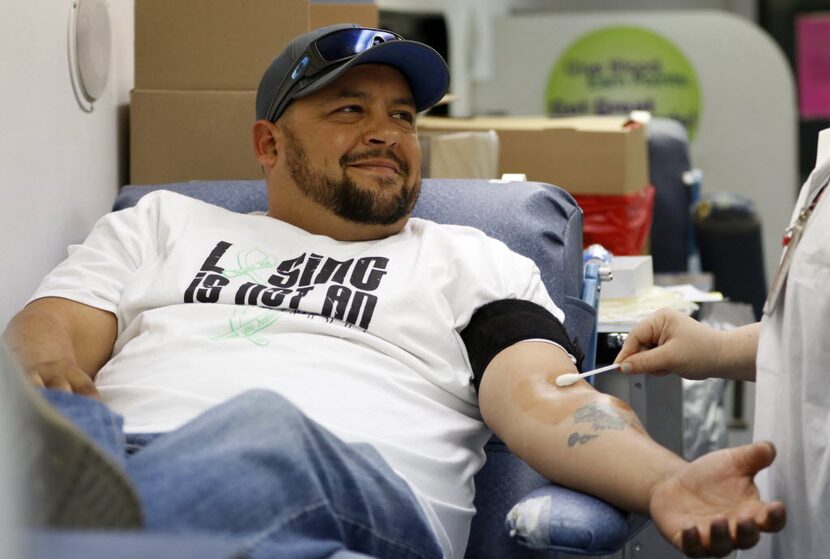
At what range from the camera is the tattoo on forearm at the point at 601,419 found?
1.49m

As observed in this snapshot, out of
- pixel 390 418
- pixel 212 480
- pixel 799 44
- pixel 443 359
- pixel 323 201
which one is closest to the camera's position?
pixel 212 480

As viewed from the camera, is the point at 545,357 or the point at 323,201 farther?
the point at 323,201

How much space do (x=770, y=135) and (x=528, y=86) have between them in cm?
117

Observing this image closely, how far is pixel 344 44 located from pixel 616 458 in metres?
0.85

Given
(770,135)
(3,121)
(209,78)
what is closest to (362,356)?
(3,121)

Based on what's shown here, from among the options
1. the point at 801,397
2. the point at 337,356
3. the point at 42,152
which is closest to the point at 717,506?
the point at 801,397

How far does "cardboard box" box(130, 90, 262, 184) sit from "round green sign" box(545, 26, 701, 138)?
→ 11.7ft

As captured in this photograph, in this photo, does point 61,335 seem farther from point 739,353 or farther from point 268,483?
point 739,353

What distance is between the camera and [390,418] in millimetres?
1636

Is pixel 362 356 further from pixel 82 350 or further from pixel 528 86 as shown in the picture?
pixel 528 86

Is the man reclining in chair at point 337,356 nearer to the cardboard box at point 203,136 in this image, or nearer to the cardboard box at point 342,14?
the cardboard box at point 203,136

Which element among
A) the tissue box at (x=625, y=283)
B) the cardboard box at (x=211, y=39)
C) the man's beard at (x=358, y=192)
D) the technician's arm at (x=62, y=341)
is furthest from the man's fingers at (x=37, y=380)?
the tissue box at (x=625, y=283)

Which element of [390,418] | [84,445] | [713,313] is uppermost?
[84,445]

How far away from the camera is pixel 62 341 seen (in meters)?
1.70
